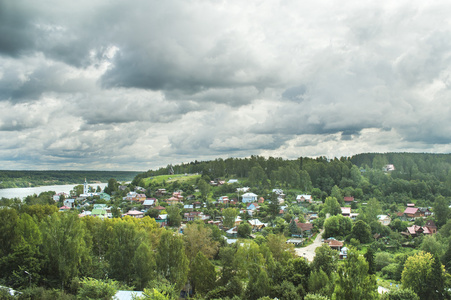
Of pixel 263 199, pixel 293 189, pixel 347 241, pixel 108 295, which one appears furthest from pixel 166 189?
pixel 108 295

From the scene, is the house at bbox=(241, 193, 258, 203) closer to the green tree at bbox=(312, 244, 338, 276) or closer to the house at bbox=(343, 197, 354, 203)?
the house at bbox=(343, 197, 354, 203)

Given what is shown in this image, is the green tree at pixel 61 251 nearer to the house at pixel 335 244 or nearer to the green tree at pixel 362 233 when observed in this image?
the house at pixel 335 244

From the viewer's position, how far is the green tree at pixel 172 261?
67.2 feet

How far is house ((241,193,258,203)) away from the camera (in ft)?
198

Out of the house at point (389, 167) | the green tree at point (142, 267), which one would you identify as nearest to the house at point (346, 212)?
the green tree at point (142, 267)

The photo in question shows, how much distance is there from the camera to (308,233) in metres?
43.2

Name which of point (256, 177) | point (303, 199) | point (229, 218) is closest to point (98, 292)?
point (229, 218)

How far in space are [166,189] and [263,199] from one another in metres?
24.8

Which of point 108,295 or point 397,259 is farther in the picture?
point 397,259

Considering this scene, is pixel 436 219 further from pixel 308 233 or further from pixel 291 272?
pixel 291 272

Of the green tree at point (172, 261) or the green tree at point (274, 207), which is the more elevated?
the green tree at point (172, 261)

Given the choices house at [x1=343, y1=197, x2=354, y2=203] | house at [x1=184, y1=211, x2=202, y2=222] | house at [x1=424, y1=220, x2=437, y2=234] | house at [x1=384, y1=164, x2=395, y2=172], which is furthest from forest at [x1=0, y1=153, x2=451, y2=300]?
house at [x1=384, y1=164, x2=395, y2=172]

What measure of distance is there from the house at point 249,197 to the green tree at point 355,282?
1894 inches

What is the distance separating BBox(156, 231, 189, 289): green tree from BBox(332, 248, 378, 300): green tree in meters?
11.3
